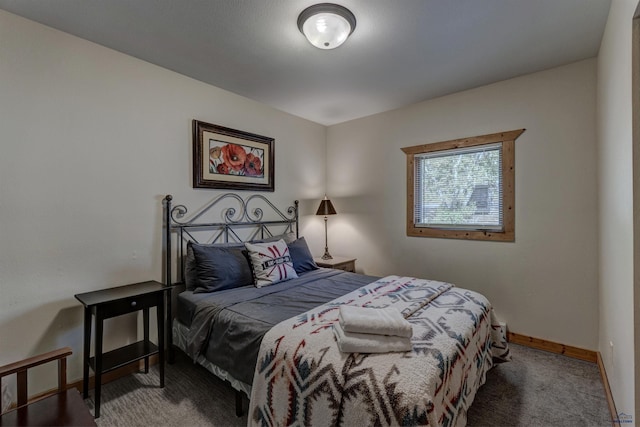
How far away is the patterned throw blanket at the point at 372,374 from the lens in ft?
3.82

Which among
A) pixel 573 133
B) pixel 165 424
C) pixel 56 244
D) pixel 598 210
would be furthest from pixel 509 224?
pixel 56 244

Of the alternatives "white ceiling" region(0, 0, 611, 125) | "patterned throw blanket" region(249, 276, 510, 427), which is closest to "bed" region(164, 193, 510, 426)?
"patterned throw blanket" region(249, 276, 510, 427)

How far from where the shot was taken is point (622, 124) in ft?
5.07

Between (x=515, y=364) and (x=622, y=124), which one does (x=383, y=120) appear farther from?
(x=515, y=364)

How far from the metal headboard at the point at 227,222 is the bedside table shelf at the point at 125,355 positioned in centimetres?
53

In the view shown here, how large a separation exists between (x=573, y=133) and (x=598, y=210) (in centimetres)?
68

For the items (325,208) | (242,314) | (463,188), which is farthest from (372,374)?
(325,208)

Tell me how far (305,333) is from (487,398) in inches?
55.5

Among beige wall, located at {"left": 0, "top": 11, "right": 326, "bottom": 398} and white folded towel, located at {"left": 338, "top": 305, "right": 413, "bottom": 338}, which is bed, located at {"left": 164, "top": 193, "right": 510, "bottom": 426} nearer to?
white folded towel, located at {"left": 338, "top": 305, "right": 413, "bottom": 338}

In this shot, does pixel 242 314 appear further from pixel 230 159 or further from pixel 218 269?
pixel 230 159

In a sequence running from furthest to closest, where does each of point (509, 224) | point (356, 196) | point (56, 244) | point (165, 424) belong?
point (356, 196)
point (509, 224)
point (56, 244)
point (165, 424)

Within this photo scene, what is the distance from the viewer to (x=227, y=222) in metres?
3.09

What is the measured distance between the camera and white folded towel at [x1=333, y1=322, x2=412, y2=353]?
1.36 m

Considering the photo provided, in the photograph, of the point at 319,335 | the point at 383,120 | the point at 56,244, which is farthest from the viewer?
the point at 383,120
